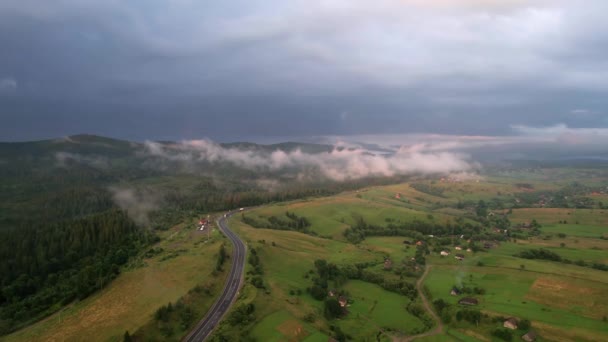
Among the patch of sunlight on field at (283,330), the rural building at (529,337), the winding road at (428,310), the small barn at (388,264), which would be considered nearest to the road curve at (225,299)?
the patch of sunlight on field at (283,330)

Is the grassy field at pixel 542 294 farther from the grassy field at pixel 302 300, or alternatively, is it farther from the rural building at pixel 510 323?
the grassy field at pixel 302 300

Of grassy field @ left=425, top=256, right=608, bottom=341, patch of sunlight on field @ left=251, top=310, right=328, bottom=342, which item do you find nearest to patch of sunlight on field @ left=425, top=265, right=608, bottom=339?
grassy field @ left=425, top=256, right=608, bottom=341

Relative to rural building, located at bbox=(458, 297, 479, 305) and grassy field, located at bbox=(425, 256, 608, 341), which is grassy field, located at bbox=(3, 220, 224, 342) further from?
grassy field, located at bbox=(425, 256, 608, 341)

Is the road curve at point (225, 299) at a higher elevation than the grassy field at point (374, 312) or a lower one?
higher

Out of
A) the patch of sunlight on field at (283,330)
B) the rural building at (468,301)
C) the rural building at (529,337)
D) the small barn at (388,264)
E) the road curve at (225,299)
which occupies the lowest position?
the small barn at (388,264)

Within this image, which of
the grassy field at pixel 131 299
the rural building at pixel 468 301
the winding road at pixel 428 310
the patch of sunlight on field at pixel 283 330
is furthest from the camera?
the rural building at pixel 468 301

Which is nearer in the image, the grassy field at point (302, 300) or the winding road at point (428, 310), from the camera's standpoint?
the grassy field at point (302, 300)
